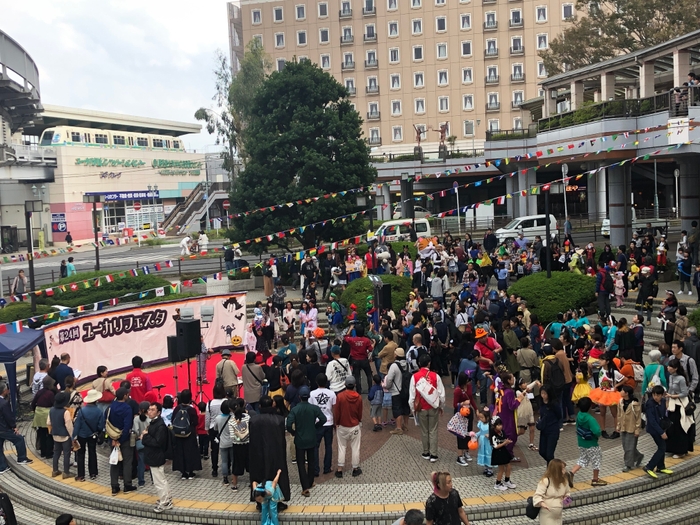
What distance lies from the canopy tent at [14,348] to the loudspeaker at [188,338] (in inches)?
127

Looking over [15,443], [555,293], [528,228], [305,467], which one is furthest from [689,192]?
[15,443]

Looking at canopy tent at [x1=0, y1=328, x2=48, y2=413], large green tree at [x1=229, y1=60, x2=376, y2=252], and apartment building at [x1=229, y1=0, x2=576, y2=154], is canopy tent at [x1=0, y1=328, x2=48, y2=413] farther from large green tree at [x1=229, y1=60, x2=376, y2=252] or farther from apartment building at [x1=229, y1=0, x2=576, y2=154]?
apartment building at [x1=229, y1=0, x2=576, y2=154]

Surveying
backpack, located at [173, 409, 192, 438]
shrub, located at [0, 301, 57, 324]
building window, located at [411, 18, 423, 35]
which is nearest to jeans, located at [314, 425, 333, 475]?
backpack, located at [173, 409, 192, 438]

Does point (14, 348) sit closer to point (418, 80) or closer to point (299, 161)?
point (299, 161)

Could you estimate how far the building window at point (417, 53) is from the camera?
63219 millimetres

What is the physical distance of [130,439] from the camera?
11.3 metres

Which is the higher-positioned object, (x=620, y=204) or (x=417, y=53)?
(x=417, y=53)

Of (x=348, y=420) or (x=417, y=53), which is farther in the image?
(x=417, y=53)

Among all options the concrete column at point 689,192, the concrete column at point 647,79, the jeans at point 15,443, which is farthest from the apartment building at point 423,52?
the jeans at point 15,443

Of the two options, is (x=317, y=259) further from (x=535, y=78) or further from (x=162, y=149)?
(x=162, y=149)

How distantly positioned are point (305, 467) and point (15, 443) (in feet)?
17.3

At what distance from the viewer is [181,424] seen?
444 inches

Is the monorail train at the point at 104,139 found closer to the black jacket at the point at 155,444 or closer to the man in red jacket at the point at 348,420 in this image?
the black jacket at the point at 155,444

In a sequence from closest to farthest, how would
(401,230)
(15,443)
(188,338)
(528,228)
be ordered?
1. (15,443)
2. (188,338)
3. (528,228)
4. (401,230)
